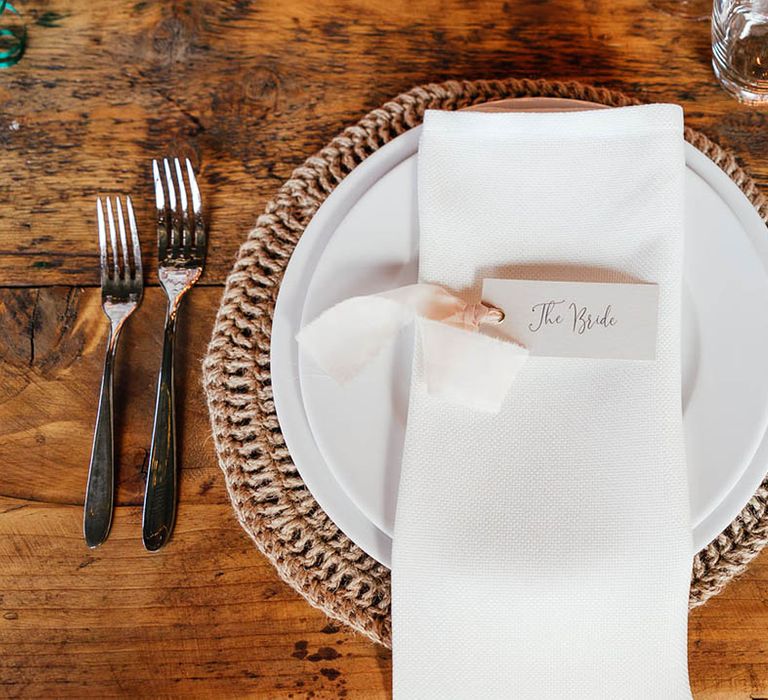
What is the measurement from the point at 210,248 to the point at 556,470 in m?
0.36

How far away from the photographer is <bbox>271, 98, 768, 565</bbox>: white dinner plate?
479mm

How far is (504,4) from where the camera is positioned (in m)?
0.66

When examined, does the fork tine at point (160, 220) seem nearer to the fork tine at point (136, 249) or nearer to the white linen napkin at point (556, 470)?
the fork tine at point (136, 249)

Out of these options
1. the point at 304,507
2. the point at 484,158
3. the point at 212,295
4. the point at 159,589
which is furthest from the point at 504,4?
the point at 159,589

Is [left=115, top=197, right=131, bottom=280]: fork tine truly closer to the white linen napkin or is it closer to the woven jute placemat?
the woven jute placemat

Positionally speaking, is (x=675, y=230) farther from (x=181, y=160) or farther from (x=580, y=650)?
(x=181, y=160)

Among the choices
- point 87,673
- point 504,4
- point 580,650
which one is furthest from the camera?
point 504,4

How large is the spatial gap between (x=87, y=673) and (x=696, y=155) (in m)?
0.64

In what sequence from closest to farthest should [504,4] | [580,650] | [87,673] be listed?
[580,650]
[87,673]
[504,4]

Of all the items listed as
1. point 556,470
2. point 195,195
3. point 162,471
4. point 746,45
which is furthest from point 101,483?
point 746,45

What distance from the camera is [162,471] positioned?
0.56 m

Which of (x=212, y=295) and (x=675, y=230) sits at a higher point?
(x=675, y=230)

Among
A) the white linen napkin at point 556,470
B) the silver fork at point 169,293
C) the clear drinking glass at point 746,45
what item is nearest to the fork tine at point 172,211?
the silver fork at point 169,293

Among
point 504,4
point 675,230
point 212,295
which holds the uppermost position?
point 504,4
